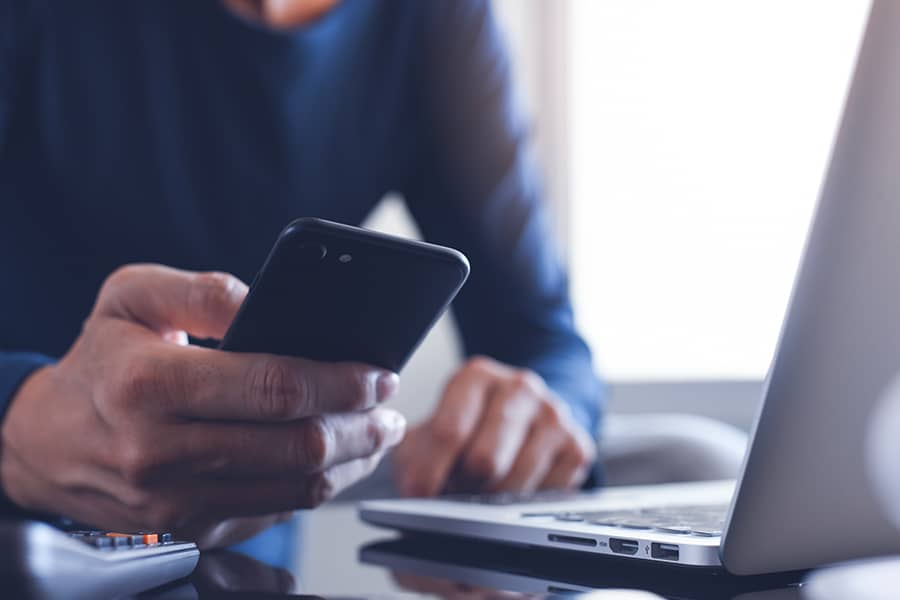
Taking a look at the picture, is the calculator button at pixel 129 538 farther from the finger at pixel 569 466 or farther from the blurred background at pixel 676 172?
the blurred background at pixel 676 172

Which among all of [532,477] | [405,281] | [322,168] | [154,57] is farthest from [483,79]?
[405,281]

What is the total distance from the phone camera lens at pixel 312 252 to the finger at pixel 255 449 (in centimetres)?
11

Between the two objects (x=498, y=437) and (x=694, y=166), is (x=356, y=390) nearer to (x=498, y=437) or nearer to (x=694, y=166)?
(x=498, y=437)

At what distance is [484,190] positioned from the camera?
3.85ft

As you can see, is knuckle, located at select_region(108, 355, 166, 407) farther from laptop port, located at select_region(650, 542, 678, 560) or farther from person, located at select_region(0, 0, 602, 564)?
laptop port, located at select_region(650, 542, 678, 560)

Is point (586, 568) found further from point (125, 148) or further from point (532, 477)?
point (125, 148)

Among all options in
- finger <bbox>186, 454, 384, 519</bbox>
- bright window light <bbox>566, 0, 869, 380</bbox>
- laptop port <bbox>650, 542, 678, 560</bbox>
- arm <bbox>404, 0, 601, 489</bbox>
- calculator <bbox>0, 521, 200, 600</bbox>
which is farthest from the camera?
bright window light <bbox>566, 0, 869, 380</bbox>

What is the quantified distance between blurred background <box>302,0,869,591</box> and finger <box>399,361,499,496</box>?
1021 millimetres

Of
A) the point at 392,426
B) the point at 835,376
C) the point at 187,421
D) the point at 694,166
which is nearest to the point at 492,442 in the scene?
the point at 392,426

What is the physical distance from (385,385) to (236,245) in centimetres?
64

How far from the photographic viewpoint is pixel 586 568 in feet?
1.42

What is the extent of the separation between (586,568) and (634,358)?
4.83 feet

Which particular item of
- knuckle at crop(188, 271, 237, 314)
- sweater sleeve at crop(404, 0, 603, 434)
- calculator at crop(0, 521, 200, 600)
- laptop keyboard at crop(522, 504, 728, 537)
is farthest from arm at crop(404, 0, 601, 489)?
calculator at crop(0, 521, 200, 600)

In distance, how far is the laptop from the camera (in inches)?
11.2
